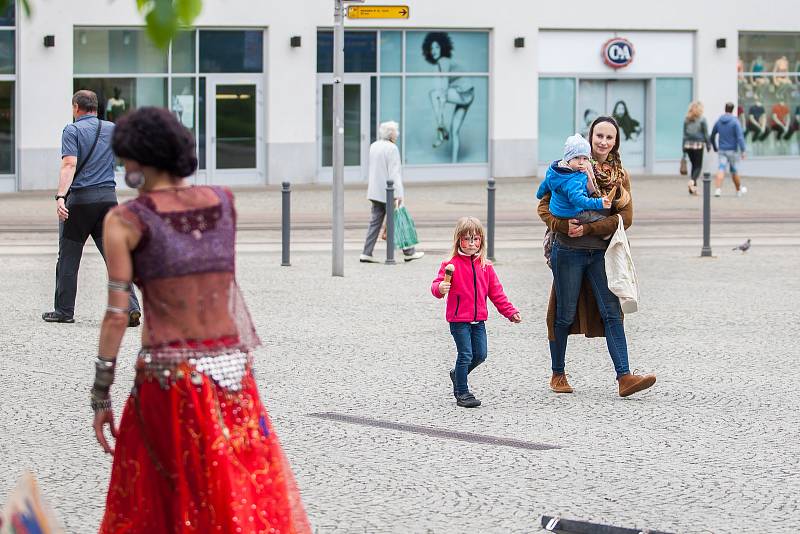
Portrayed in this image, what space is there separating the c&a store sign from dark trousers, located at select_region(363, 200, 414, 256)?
1914 centimetres

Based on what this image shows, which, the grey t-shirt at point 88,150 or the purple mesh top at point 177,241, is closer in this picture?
the purple mesh top at point 177,241

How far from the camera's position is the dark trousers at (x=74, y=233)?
11891mm

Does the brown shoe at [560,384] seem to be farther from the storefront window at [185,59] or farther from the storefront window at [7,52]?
the storefront window at [185,59]

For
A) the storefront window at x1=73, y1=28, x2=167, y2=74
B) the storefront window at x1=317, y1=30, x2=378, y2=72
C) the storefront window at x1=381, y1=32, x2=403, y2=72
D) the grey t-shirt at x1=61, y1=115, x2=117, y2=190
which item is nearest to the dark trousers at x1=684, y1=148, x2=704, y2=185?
the storefront window at x1=381, y1=32, x2=403, y2=72

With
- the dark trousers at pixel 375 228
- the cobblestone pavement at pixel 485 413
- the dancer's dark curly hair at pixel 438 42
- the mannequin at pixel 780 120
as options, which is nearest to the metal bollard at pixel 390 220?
the dark trousers at pixel 375 228

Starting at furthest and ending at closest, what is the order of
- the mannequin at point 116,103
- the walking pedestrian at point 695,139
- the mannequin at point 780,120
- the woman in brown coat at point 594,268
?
the mannequin at point 780,120
the mannequin at point 116,103
the walking pedestrian at point 695,139
the woman in brown coat at point 594,268

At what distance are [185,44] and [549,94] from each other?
843cm

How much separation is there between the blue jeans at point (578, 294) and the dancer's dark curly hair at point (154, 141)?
182 inches

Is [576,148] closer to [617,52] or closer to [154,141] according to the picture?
[154,141]

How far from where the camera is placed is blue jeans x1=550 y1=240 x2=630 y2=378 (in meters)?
9.09

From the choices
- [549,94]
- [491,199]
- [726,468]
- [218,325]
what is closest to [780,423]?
[726,468]

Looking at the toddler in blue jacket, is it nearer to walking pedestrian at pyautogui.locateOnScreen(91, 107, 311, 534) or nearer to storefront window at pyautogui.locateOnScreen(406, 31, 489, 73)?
walking pedestrian at pyautogui.locateOnScreen(91, 107, 311, 534)

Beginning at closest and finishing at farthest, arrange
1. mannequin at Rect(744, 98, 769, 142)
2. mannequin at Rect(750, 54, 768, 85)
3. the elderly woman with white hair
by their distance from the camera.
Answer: the elderly woman with white hair < mannequin at Rect(750, 54, 768, 85) < mannequin at Rect(744, 98, 769, 142)

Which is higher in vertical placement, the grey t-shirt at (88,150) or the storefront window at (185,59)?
the storefront window at (185,59)
